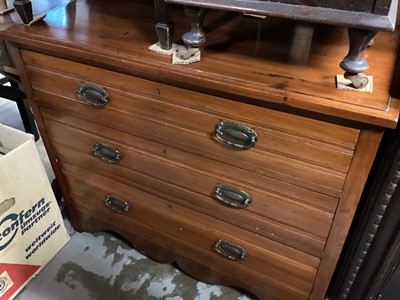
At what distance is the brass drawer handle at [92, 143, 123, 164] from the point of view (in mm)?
1149

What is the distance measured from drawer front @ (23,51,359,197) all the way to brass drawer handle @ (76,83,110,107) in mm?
14

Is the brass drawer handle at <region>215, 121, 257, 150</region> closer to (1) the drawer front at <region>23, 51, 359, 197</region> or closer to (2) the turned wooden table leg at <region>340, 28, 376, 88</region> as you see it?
(1) the drawer front at <region>23, 51, 359, 197</region>

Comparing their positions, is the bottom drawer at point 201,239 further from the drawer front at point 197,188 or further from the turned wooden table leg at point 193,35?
the turned wooden table leg at point 193,35

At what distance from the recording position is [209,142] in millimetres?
935

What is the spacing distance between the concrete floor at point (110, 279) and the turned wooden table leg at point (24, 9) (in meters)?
0.90

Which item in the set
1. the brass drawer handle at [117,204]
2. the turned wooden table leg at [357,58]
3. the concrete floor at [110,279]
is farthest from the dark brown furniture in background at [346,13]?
the concrete floor at [110,279]

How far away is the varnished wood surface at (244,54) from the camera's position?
2.41 feet

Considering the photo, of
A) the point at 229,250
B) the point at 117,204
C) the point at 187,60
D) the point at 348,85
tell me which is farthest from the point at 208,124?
the point at 117,204

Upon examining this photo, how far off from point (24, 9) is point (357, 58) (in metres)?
0.87

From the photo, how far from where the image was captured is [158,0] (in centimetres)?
86

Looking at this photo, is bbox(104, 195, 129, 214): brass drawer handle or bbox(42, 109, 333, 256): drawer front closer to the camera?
bbox(42, 109, 333, 256): drawer front

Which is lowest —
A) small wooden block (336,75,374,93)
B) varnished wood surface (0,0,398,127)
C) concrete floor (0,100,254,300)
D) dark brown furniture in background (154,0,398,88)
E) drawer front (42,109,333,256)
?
concrete floor (0,100,254,300)

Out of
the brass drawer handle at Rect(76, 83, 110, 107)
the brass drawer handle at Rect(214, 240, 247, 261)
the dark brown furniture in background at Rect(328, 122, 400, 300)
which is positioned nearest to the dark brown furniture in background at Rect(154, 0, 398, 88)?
the dark brown furniture in background at Rect(328, 122, 400, 300)

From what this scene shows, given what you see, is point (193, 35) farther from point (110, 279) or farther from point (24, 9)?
point (110, 279)
